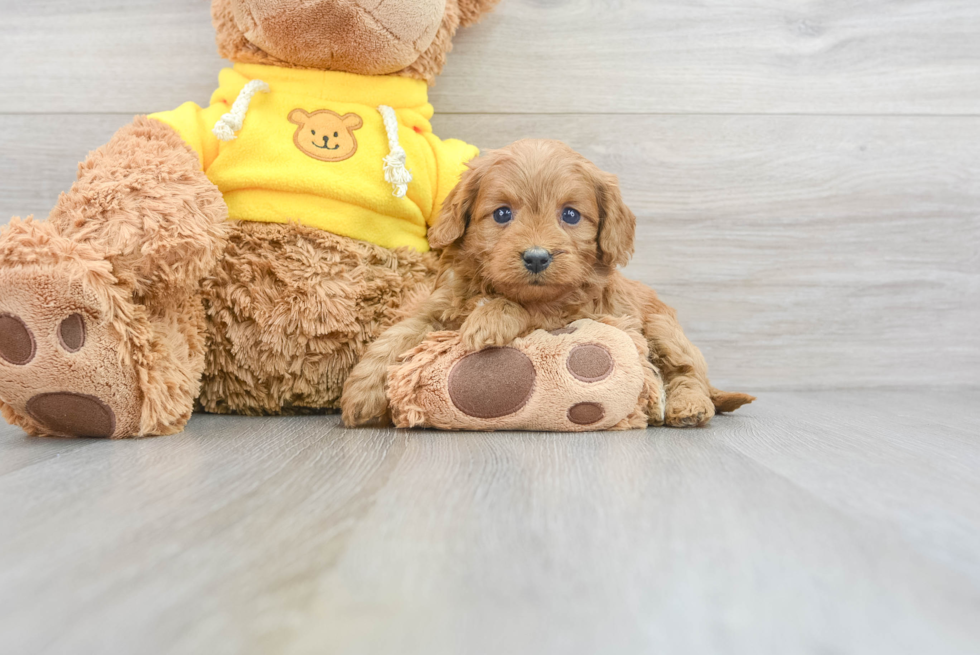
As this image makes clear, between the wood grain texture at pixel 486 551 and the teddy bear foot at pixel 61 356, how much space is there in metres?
0.10

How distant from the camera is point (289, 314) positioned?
1.30m

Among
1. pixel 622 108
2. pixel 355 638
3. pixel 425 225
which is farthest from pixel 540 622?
pixel 622 108

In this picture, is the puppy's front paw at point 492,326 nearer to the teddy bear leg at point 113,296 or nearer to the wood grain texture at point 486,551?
the wood grain texture at point 486,551

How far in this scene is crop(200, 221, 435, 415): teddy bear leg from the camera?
1.30 meters

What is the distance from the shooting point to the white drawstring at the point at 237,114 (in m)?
1.26

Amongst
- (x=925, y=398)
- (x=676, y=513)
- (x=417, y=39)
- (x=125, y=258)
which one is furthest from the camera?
(x=925, y=398)

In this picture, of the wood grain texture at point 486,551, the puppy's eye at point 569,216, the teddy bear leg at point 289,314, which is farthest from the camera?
the teddy bear leg at point 289,314

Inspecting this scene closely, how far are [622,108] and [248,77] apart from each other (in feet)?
2.92

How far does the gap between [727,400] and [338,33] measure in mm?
1046

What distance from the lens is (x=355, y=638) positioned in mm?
448

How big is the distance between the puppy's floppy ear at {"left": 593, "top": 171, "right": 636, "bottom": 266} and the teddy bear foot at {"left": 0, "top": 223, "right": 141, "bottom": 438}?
2.65 feet

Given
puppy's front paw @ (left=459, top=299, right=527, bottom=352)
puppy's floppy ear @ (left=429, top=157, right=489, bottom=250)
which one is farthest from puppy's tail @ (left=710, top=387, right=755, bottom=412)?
puppy's floppy ear @ (left=429, top=157, right=489, bottom=250)

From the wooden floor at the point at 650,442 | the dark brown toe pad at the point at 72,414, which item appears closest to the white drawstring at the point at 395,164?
the wooden floor at the point at 650,442

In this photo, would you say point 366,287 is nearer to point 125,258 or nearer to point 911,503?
point 125,258
